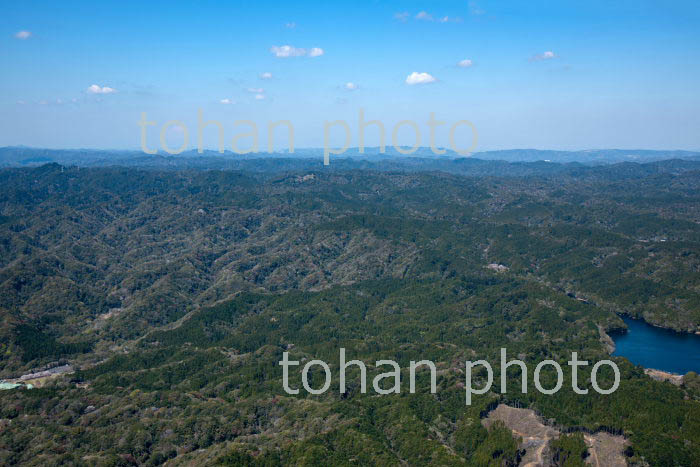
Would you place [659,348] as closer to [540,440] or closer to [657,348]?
[657,348]

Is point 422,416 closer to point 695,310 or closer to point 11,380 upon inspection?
point 11,380

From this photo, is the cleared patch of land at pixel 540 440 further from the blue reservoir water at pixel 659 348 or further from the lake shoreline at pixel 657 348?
the blue reservoir water at pixel 659 348

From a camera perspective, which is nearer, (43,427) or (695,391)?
(43,427)

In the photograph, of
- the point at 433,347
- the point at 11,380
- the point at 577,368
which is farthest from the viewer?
the point at 433,347

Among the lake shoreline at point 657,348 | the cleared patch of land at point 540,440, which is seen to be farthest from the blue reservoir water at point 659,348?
the cleared patch of land at point 540,440

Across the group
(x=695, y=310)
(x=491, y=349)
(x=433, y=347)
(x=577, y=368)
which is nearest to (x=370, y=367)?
(x=433, y=347)

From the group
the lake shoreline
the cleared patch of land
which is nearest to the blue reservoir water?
the lake shoreline

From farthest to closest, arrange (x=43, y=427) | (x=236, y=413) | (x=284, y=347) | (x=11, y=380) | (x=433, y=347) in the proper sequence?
(x=284, y=347) → (x=433, y=347) → (x=11, y=380) → (x=236, y=413) → (x=43, y=427)

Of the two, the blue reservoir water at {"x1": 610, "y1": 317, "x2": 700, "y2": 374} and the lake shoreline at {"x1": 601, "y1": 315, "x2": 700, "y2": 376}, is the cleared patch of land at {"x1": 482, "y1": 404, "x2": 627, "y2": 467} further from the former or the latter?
the blue reservoir water at {"x1": 610, "y1": 317, "x2": 700, "y2": 374}
